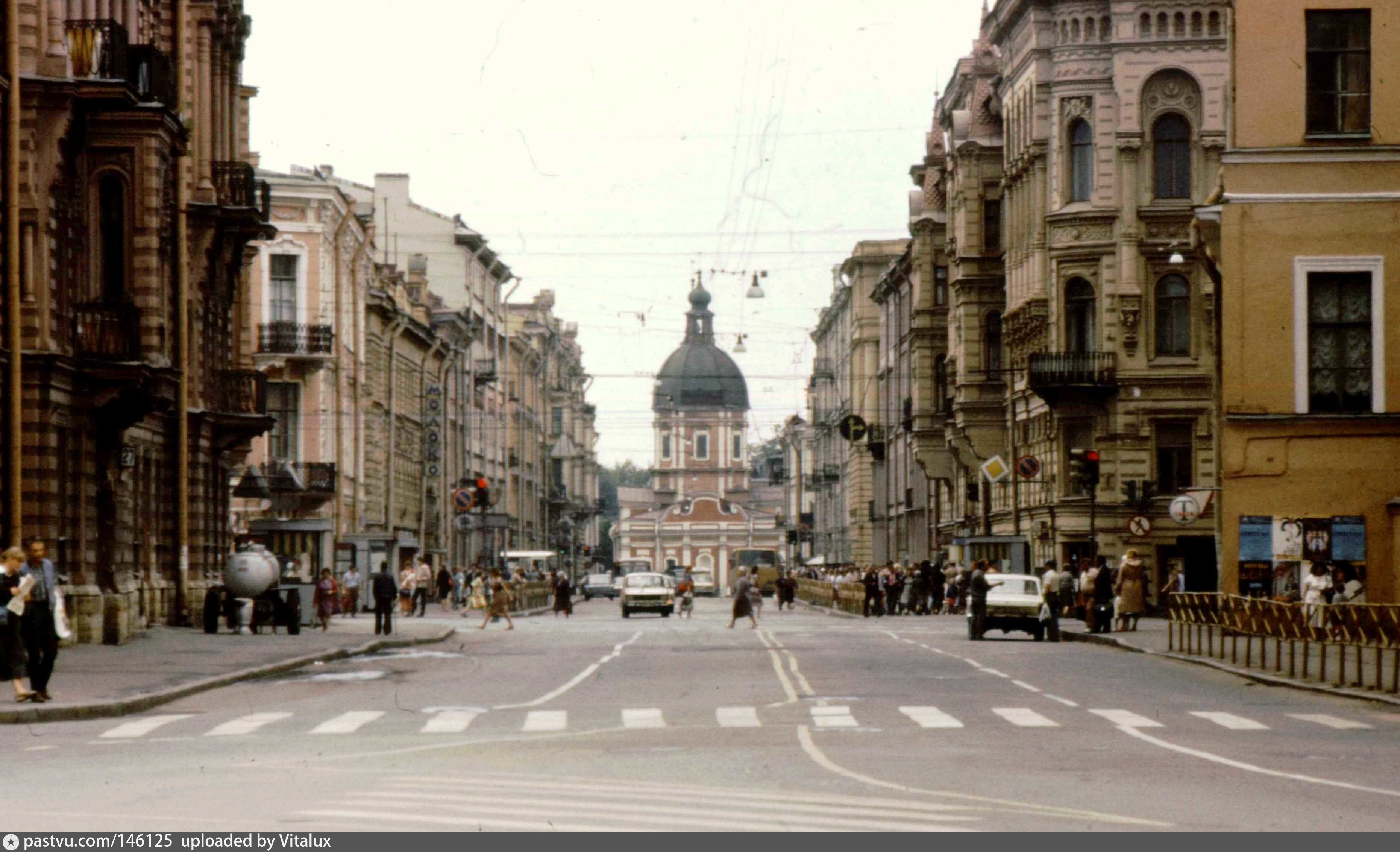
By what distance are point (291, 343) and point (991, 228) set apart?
71.0ft

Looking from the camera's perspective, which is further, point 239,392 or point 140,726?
point 239,392

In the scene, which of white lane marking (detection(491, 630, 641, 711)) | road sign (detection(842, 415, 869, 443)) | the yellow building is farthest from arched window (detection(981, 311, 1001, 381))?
the yellow building

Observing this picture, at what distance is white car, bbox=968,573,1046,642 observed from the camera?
46250 mm

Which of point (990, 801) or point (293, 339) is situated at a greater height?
point (293, 339)

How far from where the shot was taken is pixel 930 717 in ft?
74.0

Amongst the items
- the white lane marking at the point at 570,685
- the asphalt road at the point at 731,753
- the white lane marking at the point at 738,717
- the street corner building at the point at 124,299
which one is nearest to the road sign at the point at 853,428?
the street corner building at the point at 124,299

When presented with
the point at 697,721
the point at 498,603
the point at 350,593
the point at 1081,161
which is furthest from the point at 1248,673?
the point at 350,593

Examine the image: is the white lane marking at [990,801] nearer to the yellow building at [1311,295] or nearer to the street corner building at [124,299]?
the street corner building at [124,299]

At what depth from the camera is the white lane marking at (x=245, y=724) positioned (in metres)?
21.4

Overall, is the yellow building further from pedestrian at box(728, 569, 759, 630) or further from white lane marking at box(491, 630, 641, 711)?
pedestrian at box(728, 569, 759, 630)

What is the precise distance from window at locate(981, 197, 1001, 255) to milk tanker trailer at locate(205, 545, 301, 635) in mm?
33106

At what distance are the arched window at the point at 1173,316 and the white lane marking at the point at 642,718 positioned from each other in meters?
39.7

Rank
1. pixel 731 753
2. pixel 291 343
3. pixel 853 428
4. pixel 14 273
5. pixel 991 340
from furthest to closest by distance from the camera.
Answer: pixel 853 428 → pixel 991 340 → pixel 291 343 → pixel 14 273 → pixel 731 753

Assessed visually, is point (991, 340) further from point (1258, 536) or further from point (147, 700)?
point (147, 700)
